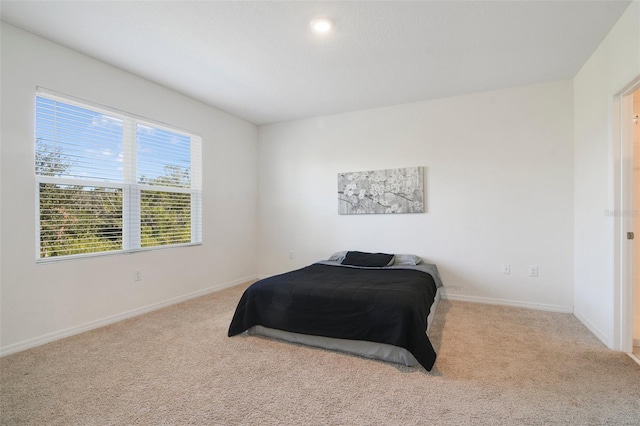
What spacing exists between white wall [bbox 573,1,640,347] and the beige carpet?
0.38 metres

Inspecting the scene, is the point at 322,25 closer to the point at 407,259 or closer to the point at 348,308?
the point at 348,308

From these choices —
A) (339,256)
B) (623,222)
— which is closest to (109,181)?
(339,256)

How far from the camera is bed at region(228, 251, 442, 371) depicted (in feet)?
7.07

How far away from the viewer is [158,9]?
7.08 feet

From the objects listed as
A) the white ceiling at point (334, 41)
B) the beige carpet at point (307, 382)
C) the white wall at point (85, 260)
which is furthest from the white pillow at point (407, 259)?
the white wall at point (85, 260)

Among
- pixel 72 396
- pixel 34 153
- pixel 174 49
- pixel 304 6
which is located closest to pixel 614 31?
pixel 304 6

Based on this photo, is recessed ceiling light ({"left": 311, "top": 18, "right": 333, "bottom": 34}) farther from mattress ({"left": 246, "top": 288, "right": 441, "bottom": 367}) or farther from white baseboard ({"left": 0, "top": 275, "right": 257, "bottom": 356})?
white baseboard ({"left": 0, "top": 275, "right": 257, "bottom": 356})

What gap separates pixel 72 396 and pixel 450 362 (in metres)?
2.44

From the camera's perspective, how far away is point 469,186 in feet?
12.1

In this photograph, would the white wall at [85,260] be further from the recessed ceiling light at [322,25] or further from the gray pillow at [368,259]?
the recessed ceiling light at [322,25]

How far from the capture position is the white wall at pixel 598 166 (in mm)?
2221

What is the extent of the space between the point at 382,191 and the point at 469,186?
106 centimetres

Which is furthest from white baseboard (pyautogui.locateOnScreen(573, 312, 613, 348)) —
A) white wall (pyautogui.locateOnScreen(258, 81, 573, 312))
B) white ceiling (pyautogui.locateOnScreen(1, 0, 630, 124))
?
white ceiling (pyautogui.locateOnScreen(1, 0, 630, 124))

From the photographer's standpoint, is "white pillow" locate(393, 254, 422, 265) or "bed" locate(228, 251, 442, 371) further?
"white pillow" locate(393, 254, 422, 265)
